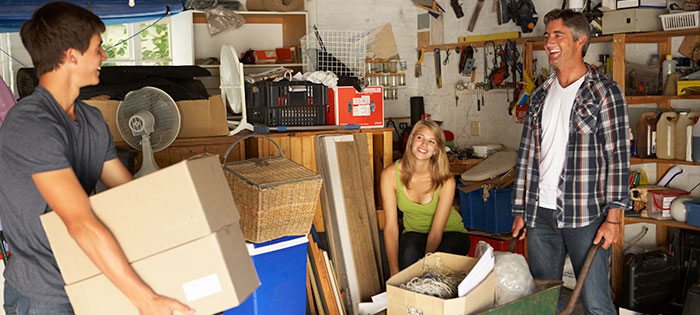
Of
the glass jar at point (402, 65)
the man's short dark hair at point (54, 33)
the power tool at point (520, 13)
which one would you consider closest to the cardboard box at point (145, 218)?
the man's short dark hair at point (54, 33)

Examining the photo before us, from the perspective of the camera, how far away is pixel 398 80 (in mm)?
7051

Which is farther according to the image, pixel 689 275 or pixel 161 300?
pixel 689 275

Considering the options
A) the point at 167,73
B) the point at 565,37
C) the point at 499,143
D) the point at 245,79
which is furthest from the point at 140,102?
the point at 499,143

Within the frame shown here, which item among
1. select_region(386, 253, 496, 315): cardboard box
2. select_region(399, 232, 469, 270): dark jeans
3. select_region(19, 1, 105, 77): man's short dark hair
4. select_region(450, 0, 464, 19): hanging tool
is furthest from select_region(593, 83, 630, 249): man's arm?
select_region(450, 0, 464, 19): hanging tool

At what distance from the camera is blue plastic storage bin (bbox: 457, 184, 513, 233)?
4980 millimetres

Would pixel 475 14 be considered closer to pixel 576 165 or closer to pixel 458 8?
pixel 458 8

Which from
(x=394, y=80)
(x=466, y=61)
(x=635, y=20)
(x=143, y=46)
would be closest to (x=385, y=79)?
(x=394, y=80)

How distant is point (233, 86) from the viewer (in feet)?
14.6

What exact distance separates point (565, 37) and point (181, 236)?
6.63 ft

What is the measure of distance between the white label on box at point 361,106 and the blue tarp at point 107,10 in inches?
89.2

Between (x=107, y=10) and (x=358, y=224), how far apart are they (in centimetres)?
311

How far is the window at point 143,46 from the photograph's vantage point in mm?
6832

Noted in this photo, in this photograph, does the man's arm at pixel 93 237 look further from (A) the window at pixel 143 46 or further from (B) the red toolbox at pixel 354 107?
(A) the window at pixel 143 46

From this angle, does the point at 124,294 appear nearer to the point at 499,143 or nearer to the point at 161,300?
the point at 161,300
